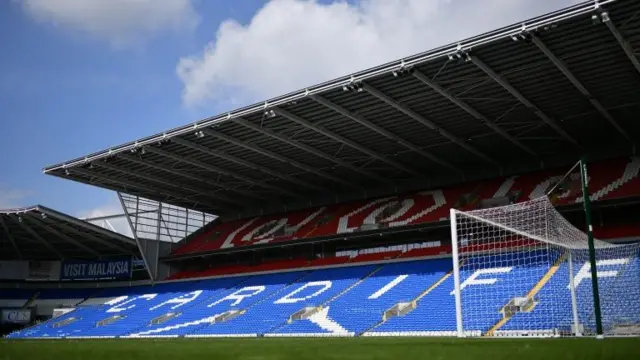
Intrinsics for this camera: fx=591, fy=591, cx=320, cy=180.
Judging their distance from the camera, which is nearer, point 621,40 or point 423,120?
point 621,40

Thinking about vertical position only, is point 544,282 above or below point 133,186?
below

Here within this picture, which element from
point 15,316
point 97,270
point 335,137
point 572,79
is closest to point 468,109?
point 572,79

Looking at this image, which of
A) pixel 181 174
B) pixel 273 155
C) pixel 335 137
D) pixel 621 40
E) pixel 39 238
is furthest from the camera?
pixel 39 238

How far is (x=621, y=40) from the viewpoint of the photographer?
18.2m

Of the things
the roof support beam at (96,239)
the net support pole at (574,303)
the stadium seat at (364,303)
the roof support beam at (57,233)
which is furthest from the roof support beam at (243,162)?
the net support pole at (574,303)

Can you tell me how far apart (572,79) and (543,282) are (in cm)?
747

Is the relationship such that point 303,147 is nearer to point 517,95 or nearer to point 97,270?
point 517,95

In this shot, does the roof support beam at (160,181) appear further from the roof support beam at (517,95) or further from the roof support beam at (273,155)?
the roof support beam at (517,95)

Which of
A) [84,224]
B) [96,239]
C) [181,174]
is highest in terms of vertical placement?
[181,174]

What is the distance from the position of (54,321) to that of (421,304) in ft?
86.1

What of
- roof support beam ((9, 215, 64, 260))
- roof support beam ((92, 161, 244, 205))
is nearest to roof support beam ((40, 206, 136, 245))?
roof support beam ((9, 215, 64, 260))

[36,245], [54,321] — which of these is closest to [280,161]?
[54,321]

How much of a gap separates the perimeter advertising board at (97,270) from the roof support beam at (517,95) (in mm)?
30944

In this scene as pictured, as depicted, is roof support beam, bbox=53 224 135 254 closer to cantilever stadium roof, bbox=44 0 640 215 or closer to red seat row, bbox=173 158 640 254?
red seat row, bbox=173 158 640 254
